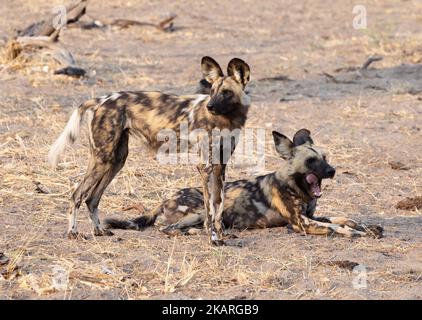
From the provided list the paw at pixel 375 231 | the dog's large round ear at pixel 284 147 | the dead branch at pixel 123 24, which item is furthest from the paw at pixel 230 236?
the dead branch at pixel 123 24

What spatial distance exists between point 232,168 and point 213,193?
1.64 m

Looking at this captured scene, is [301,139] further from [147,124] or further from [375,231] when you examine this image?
[147,124]

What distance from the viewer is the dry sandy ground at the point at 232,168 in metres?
4.04

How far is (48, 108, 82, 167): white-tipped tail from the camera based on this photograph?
16.5 ft

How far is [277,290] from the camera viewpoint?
393cm

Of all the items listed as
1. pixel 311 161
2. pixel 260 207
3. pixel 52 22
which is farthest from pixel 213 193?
pixel 52 22

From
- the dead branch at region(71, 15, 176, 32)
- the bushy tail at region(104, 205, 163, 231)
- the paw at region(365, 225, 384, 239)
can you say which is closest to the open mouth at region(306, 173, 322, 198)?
the paw at region(365, 225, 384, 239)

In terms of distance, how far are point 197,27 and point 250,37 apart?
3.30ft

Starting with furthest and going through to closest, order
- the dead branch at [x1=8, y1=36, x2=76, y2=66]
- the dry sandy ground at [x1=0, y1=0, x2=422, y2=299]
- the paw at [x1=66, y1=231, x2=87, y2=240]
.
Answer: the dead branch at [x1=8, y1=36, x2=76, y2=66]
the paw at [x1=66, y1=231, x2=87, y2=240]
the dry sandy ground at [x1=0, y1=0, x2=422, y2=299]

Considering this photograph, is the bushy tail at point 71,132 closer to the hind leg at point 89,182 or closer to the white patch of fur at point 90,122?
the white patch of fur at point 90,122

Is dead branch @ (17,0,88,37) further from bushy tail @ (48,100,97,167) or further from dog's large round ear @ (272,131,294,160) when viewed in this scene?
dog's large round ear @ (272,131,294,160)

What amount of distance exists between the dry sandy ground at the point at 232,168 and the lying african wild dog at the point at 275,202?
12cm

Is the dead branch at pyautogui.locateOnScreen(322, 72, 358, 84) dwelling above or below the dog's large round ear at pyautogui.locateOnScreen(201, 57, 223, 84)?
below
